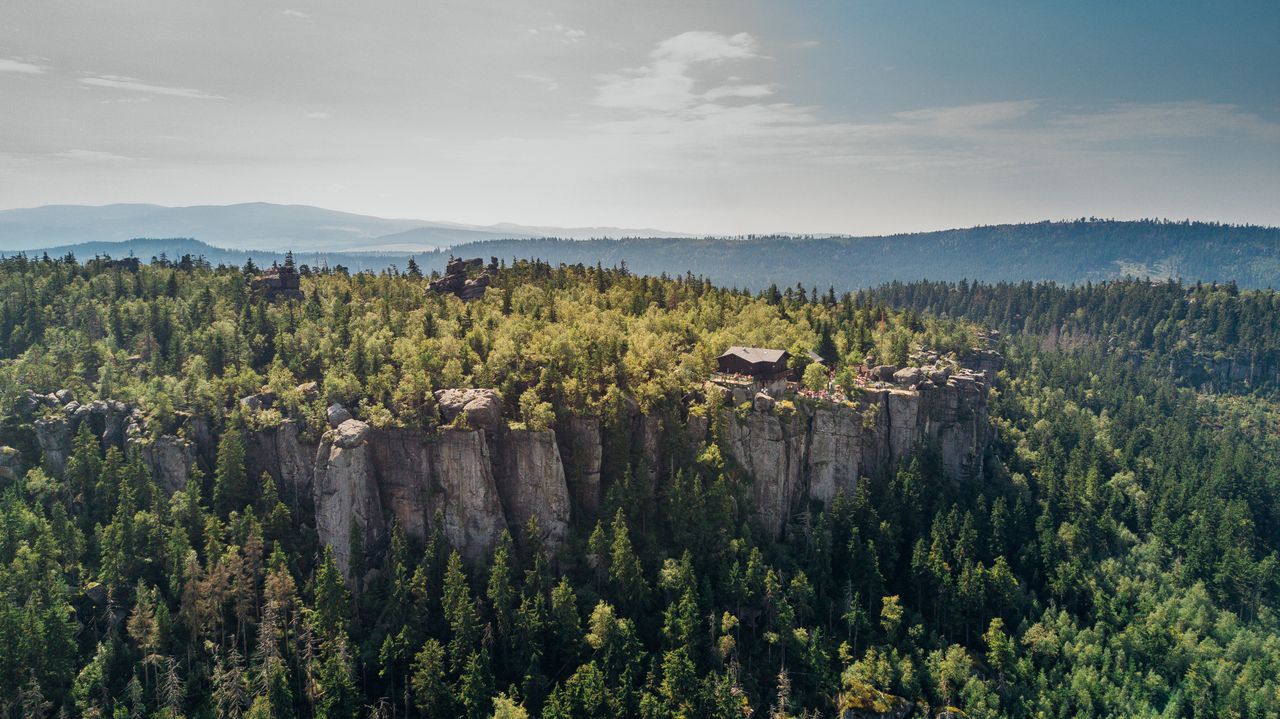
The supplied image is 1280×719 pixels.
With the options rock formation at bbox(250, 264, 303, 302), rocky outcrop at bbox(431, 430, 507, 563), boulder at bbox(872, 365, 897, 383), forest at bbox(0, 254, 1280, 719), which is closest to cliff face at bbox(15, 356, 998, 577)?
rocky outcrop at bbox(431, 430, 507, 563)

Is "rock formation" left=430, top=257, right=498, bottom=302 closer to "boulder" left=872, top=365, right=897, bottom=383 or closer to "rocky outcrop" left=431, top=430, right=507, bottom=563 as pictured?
"rocky outcrop" left=431, top=430, right=507, bottom=563

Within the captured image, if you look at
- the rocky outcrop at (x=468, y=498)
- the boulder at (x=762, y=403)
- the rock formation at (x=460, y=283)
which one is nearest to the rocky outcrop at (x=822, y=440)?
the boulder at (x=762, y=403)

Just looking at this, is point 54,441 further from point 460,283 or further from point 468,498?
point 460,283

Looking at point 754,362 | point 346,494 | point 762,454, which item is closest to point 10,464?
point 346,494

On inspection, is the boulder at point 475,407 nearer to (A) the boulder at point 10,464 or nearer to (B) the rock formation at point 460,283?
(B) the rock formation at point 460,283

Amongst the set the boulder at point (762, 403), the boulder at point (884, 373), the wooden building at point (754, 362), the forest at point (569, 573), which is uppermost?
the wooden building at point (754, 362)

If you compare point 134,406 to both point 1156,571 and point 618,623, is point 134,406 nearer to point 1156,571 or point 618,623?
point 618,623
